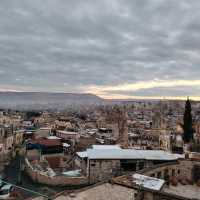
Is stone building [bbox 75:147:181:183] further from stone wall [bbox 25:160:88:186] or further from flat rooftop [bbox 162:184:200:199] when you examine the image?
flat rooftop [bbox 162:184:200:199]

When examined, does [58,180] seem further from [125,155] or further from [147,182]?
[147,182]

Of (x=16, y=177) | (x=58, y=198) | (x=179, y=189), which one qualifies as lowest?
(x=16, y=177)

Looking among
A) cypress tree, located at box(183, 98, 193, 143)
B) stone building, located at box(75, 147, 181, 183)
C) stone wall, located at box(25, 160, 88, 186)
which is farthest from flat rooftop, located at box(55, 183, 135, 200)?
cypress tree, located at box(183, 98, 193, 143)

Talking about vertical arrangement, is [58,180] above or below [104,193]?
below

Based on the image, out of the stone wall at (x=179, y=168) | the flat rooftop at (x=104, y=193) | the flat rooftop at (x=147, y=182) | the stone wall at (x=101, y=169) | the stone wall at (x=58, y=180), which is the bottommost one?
the stone wall at (x=58, y=180)

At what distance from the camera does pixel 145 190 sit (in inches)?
458

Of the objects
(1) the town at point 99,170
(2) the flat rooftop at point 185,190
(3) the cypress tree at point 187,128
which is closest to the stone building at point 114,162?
(1) the town at point 99,170

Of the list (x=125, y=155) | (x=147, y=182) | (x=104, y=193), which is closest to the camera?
(x=104, y=193)

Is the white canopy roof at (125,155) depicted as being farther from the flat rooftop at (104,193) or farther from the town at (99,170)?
the flat rooftop at (104,193)

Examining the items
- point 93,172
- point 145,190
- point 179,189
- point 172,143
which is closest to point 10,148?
point 93,172

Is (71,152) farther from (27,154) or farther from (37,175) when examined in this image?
(37,175)

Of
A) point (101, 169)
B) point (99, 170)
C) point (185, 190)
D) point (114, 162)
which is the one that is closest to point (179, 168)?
point (185, 190)

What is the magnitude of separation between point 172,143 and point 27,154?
22682 millimetres

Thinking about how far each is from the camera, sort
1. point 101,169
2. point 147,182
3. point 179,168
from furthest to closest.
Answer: point 101,169, point 179,168, point 147,182
